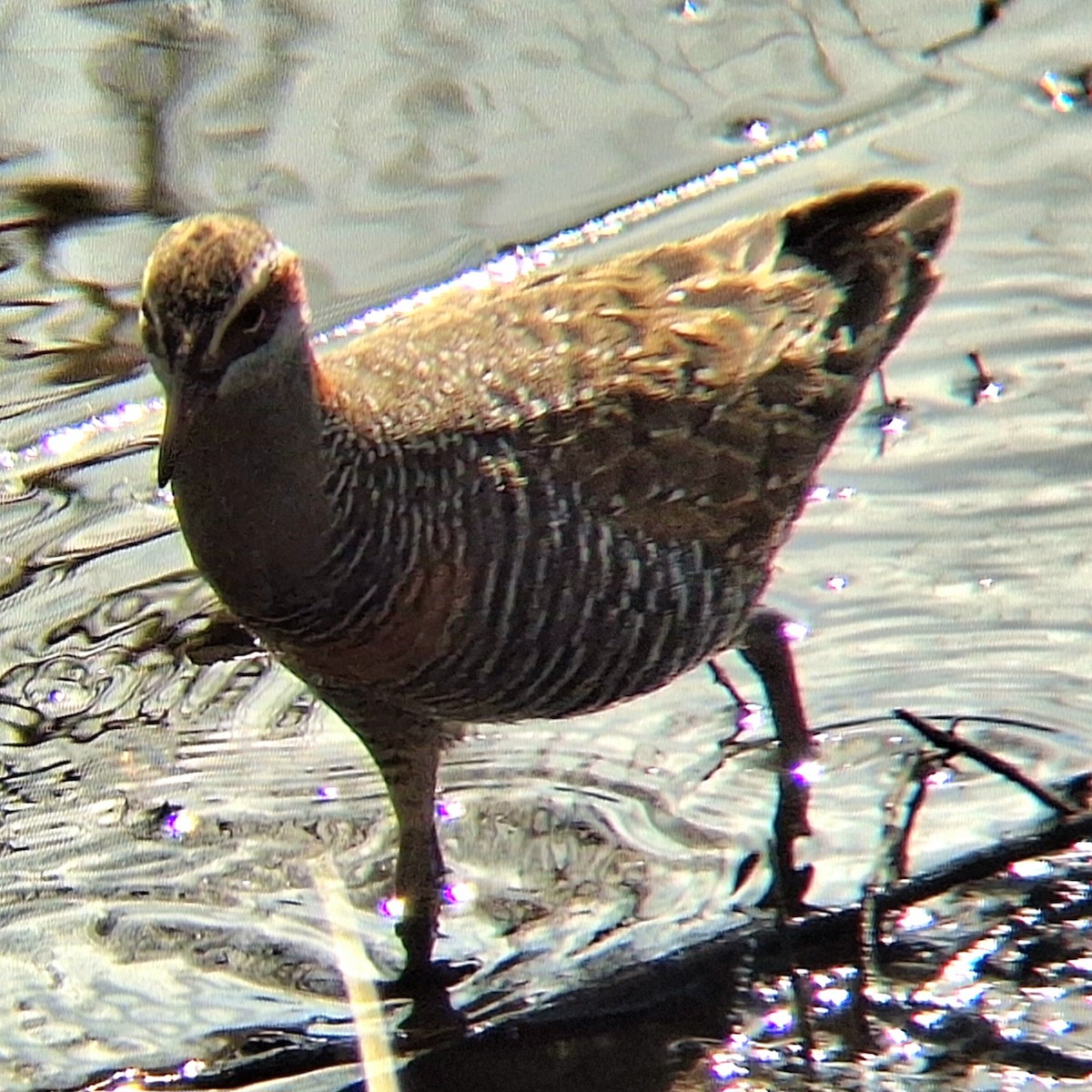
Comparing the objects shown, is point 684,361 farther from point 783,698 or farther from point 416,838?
point 416,838

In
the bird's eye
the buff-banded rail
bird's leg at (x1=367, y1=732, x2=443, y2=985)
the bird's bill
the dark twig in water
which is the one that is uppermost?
the bird's eye

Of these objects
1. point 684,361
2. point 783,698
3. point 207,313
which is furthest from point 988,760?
point 207,313

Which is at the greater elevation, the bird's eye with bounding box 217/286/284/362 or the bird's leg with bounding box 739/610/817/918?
the bird's eye with bounding box 217/286/284/362

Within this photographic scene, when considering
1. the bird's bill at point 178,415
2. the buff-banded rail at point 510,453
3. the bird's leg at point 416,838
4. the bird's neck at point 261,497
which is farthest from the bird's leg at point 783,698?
the bird's bill at point 178,415

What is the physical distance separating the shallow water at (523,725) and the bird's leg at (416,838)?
6cm

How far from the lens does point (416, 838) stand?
17.3 ft

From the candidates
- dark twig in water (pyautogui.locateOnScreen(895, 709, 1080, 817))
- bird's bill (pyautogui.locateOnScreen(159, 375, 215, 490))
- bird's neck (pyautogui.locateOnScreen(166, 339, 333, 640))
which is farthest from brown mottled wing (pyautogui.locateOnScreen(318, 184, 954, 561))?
dark twig in water (pyautogui.locateOnScreen(895, 709, 1080, 817))

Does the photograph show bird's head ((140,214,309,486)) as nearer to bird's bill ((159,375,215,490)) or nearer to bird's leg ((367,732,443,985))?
bird's bill ((159,375,215,490))

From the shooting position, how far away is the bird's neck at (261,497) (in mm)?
4438

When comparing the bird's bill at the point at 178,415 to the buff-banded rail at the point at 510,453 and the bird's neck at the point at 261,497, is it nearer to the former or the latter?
the buff-banded rail at the point at 510,453

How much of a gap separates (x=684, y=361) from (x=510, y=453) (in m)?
0.64

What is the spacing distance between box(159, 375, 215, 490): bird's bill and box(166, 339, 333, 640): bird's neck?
11 cm

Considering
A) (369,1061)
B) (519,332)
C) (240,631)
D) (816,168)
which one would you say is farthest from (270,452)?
(816,168)

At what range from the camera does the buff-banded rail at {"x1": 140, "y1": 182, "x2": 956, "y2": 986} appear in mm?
4449
